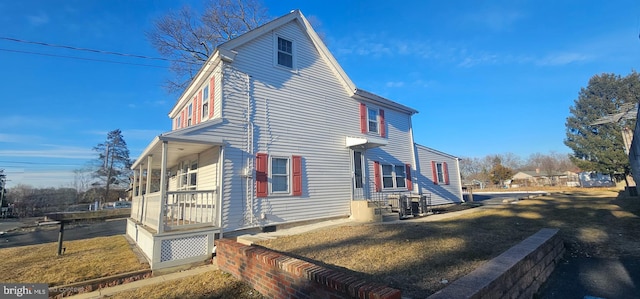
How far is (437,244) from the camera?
18.9 ft

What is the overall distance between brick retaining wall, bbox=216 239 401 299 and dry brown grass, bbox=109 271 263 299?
0.48 feet

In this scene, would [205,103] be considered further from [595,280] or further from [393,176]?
[595,280]

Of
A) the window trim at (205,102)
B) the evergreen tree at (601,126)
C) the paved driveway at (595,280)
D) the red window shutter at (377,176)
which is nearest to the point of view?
the paved driveway at (595,280)

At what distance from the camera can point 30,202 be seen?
33.2 metres

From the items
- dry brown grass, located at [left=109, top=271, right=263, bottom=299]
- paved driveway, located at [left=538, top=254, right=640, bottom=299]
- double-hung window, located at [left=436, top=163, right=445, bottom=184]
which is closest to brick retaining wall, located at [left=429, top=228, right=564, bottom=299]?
paved driveway, located at [left=538, top=254, right=640, bottom=299]

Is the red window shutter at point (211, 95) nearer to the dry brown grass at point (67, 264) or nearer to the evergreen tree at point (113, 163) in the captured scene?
the dry brown grass at point (67, 264)

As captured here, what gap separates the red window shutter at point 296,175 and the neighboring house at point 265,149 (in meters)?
0.04

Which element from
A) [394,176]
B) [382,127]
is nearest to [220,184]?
[382,127]

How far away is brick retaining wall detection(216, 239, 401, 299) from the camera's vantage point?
265 cm

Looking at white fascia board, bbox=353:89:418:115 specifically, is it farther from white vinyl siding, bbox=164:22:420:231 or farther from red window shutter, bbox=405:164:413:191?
red window shutter, bbox=405:164:413:191

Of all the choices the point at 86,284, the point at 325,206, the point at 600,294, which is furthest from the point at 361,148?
the point at 86,284

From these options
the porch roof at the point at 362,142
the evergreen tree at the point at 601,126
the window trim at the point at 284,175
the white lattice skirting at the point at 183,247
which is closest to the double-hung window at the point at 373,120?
the porch roof at the point at 362,142

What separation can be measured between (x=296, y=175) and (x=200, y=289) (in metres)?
5.42

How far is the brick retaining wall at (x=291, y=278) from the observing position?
2.65 m
